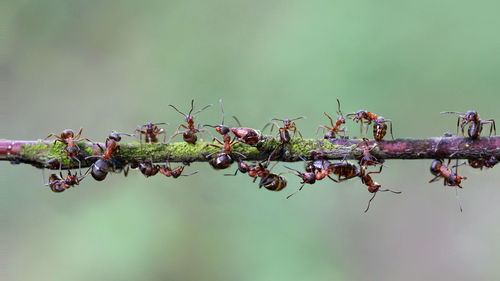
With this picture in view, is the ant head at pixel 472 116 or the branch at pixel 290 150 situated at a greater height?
the ant head at pixel 472 116

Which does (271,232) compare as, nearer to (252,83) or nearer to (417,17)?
(252,83)

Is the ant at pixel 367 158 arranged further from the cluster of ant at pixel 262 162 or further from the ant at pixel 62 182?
the ant at pixel 62 182

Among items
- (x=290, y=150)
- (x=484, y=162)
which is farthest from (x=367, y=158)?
(x=484, y=162)

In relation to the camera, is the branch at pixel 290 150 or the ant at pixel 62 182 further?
the ant at pixel 62 182

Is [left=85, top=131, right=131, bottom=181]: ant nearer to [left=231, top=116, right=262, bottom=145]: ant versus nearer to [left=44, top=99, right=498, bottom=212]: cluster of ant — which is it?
[left=44, top=99, right=498, bottom=212]: cluster of ant

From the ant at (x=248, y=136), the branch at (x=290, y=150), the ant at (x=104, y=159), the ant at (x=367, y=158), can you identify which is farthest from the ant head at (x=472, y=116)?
the ant at (x=104, y=159)

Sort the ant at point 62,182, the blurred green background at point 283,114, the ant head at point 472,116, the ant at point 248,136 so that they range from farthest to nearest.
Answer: the blurred green background at point 283,114
the ant at point 62,182
the ant head at point 472,116
the ant at point 248,136

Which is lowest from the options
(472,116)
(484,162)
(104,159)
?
(484,162)

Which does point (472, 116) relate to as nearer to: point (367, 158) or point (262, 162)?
point (367, 158)
